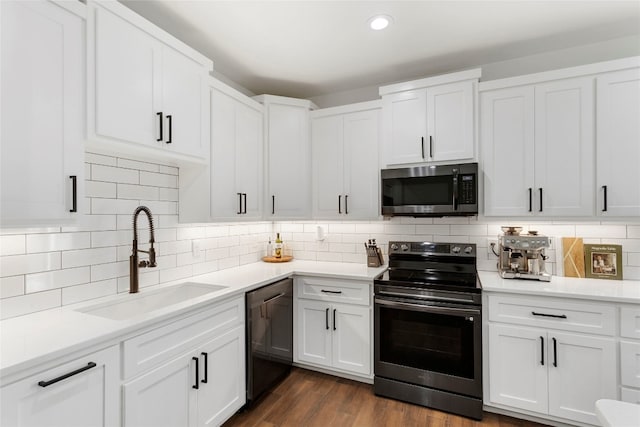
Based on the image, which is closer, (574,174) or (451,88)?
(574,174)

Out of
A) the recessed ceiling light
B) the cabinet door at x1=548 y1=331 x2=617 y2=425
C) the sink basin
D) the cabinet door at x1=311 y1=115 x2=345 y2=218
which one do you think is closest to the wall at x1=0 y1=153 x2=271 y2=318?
the sink basin

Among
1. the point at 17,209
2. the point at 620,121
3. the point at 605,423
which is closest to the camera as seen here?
the point at 605,423

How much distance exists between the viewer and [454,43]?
240 cm

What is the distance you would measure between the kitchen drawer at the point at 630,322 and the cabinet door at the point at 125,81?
2978mm

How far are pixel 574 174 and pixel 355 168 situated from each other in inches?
64.5

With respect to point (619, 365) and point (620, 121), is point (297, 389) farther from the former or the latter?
point (620, 121)

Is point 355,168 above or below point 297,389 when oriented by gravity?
above

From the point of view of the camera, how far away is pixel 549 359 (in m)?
2.06

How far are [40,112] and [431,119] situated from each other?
2.48 meters

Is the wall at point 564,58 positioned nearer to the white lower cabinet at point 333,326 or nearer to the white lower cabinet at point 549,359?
the white lower cabinet at point 549,359

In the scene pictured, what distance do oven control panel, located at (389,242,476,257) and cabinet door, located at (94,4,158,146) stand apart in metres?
2.13

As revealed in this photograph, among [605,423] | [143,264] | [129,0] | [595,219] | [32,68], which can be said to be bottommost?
[605,423]

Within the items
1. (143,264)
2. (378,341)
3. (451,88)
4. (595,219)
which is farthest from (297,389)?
(451,88)

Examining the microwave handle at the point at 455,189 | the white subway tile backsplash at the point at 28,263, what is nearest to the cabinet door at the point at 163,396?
the white subway tile backsplash at the point at 28,263
